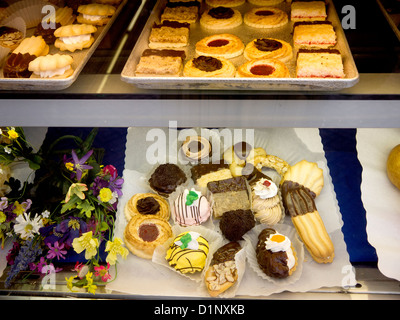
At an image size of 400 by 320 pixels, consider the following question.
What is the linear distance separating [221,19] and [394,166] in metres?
1.20

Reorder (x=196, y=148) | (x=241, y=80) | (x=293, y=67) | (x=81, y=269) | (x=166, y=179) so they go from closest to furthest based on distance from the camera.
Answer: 1. (x=241, y=80)
2. (x=293, y=67)
3. (x=81, y=269)
4. (x=166, y=179)
5. (x=196, y=148)

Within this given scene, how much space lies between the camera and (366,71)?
138 cm

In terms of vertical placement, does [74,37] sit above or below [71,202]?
above

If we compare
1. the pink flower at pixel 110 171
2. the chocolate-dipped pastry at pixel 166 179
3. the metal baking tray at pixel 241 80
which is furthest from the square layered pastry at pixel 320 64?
the pink flower at pixel 110 171

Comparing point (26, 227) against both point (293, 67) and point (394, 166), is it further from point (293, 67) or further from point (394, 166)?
point (394, 166)

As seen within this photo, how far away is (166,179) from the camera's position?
7.43 feet

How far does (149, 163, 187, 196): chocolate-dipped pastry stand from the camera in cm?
226

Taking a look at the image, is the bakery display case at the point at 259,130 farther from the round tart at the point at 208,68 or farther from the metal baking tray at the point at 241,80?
the round tart at the point at 208,68

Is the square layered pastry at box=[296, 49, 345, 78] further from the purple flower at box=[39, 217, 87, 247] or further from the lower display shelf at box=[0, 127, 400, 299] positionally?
the purple flower at box=[39, 217, 87, 247]

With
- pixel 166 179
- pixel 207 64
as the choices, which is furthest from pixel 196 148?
pixel 207 64

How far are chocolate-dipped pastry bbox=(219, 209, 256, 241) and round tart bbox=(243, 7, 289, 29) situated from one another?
0.93 m

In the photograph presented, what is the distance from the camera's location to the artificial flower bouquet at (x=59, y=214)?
75.0 inches

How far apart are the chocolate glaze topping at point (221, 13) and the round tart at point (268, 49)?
0.91 ft
